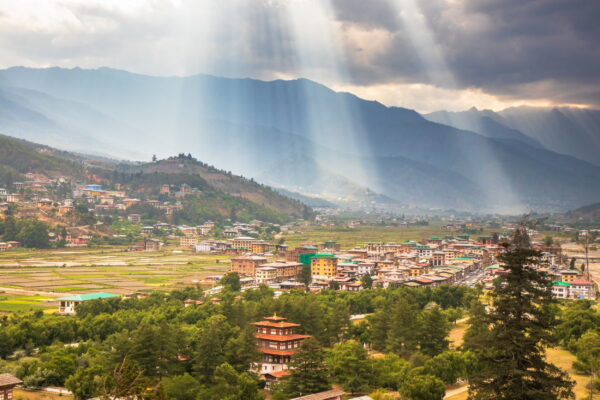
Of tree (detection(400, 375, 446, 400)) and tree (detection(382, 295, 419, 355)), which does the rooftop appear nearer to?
tree (detection(400, 375, 446, 400))

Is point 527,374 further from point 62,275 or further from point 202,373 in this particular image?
point 62,275

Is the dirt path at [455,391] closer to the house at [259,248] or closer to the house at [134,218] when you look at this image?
the house at [259,248]

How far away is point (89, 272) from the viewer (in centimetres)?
A: 7725

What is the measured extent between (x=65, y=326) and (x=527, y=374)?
2953 cm

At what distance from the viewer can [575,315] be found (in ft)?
152

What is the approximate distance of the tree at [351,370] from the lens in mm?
32844

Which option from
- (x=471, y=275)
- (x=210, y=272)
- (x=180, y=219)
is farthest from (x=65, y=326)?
(x=180, y=219)

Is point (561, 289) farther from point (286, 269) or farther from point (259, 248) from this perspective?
point (259, 248)

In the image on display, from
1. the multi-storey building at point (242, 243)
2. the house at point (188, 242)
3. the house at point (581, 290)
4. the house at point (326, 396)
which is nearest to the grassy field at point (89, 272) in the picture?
the multi-storey building at point (242, 243)

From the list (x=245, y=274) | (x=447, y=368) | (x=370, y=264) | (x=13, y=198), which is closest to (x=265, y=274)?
(x=245, y=274)

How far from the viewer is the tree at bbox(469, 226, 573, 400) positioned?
21.5 metres

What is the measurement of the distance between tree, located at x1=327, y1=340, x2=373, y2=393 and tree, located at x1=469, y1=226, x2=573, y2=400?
1116 cm

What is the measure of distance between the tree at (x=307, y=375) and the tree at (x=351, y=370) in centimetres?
234

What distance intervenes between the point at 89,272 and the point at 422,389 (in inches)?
2214
